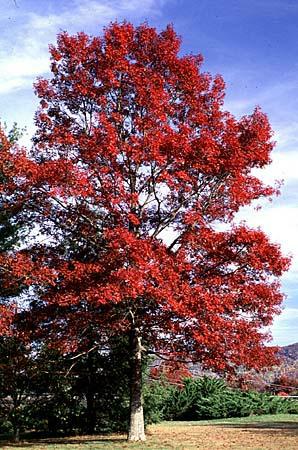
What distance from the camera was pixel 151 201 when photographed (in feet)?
58.2

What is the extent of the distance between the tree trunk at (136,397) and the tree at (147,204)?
0.03 m

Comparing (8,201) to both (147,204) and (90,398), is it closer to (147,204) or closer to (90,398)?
(147,204)

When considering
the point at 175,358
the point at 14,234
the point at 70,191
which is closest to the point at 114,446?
the point at 175,358

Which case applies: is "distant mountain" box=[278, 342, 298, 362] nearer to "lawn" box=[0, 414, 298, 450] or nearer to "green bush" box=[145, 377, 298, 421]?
"green bush" box=[145, 377, 298, 421]

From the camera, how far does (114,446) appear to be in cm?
1522

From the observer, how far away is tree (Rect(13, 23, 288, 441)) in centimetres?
1542

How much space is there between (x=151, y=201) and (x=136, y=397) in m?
5.97

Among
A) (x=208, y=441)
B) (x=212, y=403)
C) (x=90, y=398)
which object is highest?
(x=90, y=398)

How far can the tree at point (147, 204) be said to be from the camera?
1542 centimetres

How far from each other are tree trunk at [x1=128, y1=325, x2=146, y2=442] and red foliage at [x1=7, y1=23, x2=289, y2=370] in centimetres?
A: 57

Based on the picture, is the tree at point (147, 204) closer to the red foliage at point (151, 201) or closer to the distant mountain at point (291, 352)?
the red foliage at point (151, 201)

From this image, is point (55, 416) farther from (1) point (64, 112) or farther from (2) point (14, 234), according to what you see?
(1) point (64, 112)

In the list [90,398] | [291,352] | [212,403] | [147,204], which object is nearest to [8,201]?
[147,204]

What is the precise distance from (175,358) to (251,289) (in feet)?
10.5
